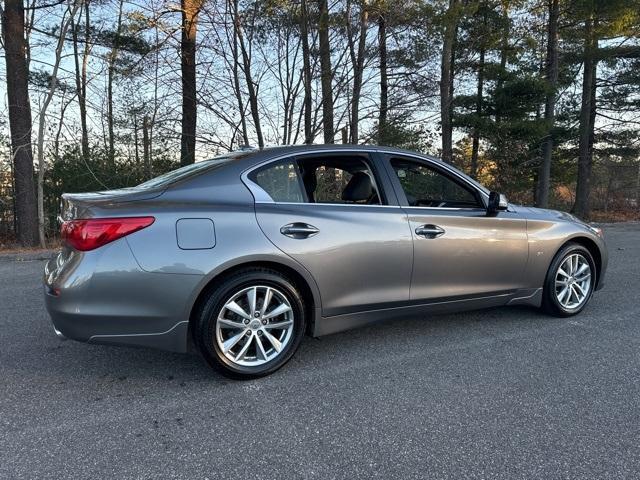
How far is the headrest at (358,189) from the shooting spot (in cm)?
379

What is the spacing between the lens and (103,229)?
2756 mm

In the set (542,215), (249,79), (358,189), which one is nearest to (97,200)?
(358,189)

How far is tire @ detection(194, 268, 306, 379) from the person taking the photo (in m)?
2.96

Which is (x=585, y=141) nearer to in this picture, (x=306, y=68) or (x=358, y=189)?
(x=306, y=68)

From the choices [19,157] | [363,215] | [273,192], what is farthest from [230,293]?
[19,157]

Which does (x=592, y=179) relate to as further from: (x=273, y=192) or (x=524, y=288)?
(x=273, y=192)

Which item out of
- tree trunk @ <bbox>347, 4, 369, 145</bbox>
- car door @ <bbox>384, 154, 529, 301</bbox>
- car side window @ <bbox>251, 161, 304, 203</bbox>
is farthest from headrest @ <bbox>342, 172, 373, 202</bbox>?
tree trunk @ <bbox>347, 4, 369, 145</bbox>

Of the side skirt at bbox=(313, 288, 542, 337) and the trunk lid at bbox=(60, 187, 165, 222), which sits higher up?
the trunk lid at bbox=(60, 187, 165, 222)

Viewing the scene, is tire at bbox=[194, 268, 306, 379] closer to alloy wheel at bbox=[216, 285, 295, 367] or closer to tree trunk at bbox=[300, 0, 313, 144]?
alloy wheel at bbox=[216, 285, 295, 367]

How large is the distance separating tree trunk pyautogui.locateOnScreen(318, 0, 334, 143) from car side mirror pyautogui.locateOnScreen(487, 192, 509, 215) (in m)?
7.68

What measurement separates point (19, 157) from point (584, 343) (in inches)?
446

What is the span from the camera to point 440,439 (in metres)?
2.46

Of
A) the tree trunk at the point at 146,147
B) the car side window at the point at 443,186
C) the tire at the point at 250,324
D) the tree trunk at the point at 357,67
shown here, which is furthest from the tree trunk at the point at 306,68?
the tire at the point at 250,324

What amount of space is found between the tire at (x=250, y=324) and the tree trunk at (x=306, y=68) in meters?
8.60
